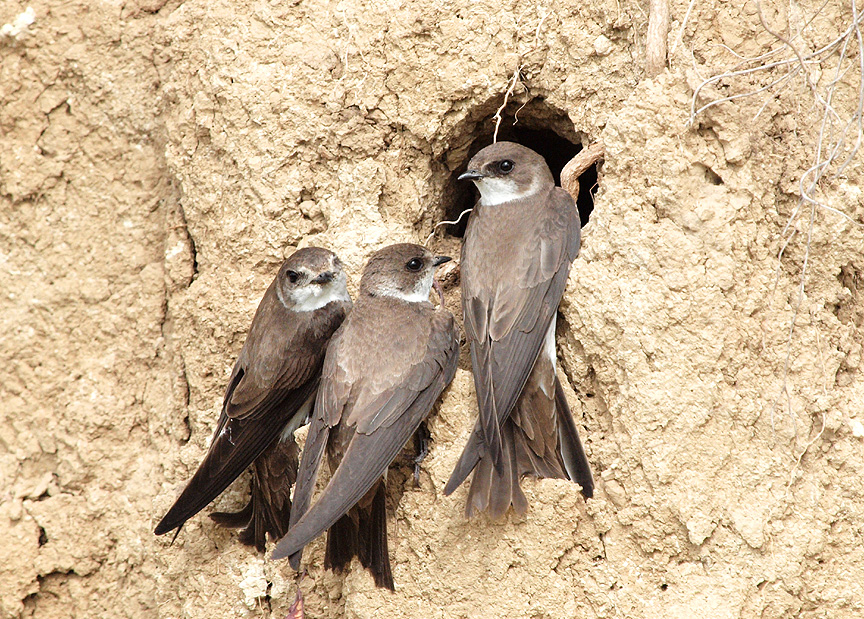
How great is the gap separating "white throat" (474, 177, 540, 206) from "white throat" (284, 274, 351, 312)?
0.56 metres

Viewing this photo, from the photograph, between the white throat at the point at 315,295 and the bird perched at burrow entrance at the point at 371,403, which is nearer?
the bird perched at burrow entrance at the point at 371,403

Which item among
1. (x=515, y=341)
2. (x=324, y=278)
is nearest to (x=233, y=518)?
(x=324, y=278)

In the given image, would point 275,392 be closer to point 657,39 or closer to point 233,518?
point 233,518

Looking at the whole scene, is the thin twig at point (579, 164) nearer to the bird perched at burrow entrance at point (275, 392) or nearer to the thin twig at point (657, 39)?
the thin twig at point (657, 39)

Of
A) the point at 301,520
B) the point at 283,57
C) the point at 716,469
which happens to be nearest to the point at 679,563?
the point at 716,469

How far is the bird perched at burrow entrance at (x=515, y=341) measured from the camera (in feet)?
8.86

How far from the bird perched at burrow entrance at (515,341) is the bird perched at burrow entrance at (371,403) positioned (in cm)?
15

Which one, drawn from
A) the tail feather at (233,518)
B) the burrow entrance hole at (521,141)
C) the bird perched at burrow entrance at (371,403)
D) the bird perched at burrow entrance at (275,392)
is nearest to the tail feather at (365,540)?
the bird perched at burrow entrance at (371,403)

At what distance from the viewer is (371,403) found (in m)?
2.82

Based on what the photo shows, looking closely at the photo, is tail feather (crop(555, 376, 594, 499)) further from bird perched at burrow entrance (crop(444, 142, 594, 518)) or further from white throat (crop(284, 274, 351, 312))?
white throat (crop(284, 274, 351, 312))

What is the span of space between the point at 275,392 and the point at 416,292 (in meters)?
0.56

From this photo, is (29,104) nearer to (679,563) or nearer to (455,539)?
(455,539)

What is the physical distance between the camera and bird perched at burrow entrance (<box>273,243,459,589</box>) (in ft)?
8.75

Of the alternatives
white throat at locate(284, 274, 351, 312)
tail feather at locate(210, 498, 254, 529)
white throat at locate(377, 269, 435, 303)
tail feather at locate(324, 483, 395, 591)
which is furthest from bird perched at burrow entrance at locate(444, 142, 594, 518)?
tail feather at locate(210, 498, 254, 529)
